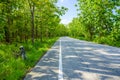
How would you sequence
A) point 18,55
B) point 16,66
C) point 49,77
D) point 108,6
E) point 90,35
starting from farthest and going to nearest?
point 90,35 → point 108,6 → point 18,55 → point 16,66 → point 49,77

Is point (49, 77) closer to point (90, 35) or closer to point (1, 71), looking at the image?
point (1, 71)

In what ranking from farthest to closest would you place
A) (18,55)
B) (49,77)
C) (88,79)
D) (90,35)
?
(90,35) < (18,55) < (49,77) < (88,79)

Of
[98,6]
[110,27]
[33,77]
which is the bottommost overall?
[33,77]

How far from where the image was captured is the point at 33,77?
30.6 ft

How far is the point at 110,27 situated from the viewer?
3975cm

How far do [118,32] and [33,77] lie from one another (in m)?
31.4

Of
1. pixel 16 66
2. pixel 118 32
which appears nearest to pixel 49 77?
pixel 16 66

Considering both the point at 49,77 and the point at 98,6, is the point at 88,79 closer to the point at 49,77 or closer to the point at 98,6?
the point at 49,77

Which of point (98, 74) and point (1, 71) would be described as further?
point (1, 71)

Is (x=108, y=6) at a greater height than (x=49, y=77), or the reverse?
(x=108, y=6)

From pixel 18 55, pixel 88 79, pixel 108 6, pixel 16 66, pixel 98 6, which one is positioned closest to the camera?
pixel 88 79

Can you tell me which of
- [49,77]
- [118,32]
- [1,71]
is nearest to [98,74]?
[49,77]

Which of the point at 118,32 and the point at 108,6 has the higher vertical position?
the point at 108,6

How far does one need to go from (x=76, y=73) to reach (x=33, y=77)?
1.93 meters
